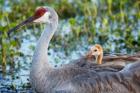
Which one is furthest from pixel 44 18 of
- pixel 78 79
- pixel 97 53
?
pixel 97 53

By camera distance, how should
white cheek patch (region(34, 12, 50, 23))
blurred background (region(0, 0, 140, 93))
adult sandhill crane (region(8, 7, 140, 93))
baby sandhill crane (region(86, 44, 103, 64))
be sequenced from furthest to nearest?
blurred background (region(0, 0, 140, 93))
baby sandhill crane (region(86, 44, 103, 64))
white cheek patch (region(34, 12, 50, 23))
adult sandhill crane (region(8, 7, 140, 93))

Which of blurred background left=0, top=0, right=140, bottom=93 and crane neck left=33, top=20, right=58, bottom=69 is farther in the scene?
blurred background left=0, top=0, right=140, bottom=93

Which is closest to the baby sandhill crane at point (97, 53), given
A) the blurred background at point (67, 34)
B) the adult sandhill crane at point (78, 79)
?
the adult sandhill crane at point (78, 79)

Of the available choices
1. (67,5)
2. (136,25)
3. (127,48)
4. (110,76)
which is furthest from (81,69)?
(67,5)

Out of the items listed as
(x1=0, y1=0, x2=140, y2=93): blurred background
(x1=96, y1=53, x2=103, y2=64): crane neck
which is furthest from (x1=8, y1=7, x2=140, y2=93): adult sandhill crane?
(x1=0, y1=0, x2=140, y2=93): blurred background

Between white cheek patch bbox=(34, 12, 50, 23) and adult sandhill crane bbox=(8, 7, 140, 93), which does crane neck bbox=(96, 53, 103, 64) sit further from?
white cheek patch bbox=(34, 12, 50, 23)

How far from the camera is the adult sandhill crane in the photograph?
8344mm

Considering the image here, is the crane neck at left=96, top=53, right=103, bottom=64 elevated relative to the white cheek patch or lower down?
lower down

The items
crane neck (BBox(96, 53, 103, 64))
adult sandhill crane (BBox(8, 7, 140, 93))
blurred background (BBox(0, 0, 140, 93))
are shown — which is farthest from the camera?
blurred background (BBox(0, 0, 140, 93))

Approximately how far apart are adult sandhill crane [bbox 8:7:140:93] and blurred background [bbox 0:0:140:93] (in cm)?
96

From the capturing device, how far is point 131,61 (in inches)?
353

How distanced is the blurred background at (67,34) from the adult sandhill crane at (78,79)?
3.17 ft

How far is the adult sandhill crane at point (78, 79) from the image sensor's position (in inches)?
328

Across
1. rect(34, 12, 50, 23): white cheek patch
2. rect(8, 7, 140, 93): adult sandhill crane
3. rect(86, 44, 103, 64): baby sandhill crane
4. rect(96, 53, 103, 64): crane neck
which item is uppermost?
rect(34, 12, 50, 23): white cheek patch
